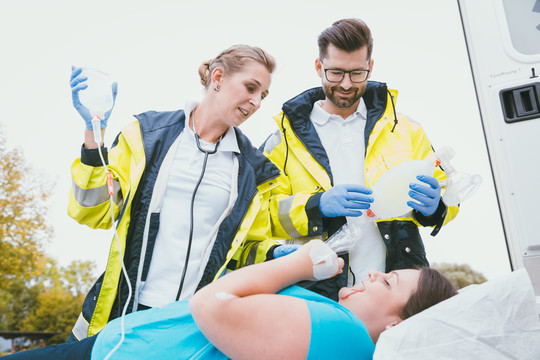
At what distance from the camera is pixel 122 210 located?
197cm

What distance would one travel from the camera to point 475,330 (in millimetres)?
1362

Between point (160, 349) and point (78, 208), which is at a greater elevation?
point (78, 208)

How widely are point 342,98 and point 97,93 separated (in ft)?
4.23

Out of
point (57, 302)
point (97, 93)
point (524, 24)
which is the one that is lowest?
point (57, 302)

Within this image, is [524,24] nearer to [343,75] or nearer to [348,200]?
[343,75]

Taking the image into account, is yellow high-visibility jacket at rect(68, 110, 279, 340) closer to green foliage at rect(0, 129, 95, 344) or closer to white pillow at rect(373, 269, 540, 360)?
white pillow at rect(373, 269, 540, 360)

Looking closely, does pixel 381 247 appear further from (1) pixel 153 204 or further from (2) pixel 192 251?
(1) pixel 153 204

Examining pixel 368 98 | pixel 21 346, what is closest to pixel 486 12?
pixel 368 98

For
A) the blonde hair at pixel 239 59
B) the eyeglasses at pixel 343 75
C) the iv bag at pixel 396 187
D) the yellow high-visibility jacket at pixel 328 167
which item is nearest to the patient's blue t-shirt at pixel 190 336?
the yellow high-visibility jacket at pixel 328 167

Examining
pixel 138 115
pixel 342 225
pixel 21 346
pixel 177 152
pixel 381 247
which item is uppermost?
pixel 138 115

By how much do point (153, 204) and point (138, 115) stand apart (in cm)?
51

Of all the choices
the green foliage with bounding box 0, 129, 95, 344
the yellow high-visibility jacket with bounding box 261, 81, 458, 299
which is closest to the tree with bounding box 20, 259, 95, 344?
the green foliage with bounding box 0, 129, 95, 344

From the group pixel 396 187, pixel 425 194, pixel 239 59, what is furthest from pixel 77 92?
pixel 425 194

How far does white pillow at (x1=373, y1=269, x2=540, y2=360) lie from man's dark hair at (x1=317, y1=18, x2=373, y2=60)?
1508 millimetres
